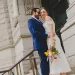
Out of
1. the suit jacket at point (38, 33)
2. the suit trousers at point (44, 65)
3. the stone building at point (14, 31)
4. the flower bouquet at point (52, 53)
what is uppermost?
the stone building at point (14, 31)

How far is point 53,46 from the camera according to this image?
5414 mm

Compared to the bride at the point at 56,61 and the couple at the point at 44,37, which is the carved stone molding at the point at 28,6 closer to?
the couple at the point at 44,37

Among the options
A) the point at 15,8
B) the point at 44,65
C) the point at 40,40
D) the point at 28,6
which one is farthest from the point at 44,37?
the point at 28,6

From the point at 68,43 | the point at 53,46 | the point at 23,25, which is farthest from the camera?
the point at 23,25

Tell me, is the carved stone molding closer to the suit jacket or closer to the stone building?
the stone building

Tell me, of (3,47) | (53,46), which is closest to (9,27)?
(3,47)

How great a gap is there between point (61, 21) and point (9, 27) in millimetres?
3638

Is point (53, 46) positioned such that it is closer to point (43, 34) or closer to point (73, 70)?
point (43, 34)

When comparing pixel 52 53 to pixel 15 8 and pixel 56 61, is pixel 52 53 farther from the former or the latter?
pixel 15 8

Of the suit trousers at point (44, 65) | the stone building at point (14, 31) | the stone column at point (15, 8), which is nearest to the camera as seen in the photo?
the suit trousers at point (44, 65)

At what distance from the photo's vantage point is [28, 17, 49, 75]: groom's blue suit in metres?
5.68

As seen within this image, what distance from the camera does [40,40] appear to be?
226 inches

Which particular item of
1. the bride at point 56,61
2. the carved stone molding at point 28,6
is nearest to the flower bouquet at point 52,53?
the bride at point 56,61

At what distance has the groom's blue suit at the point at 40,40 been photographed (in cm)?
568
